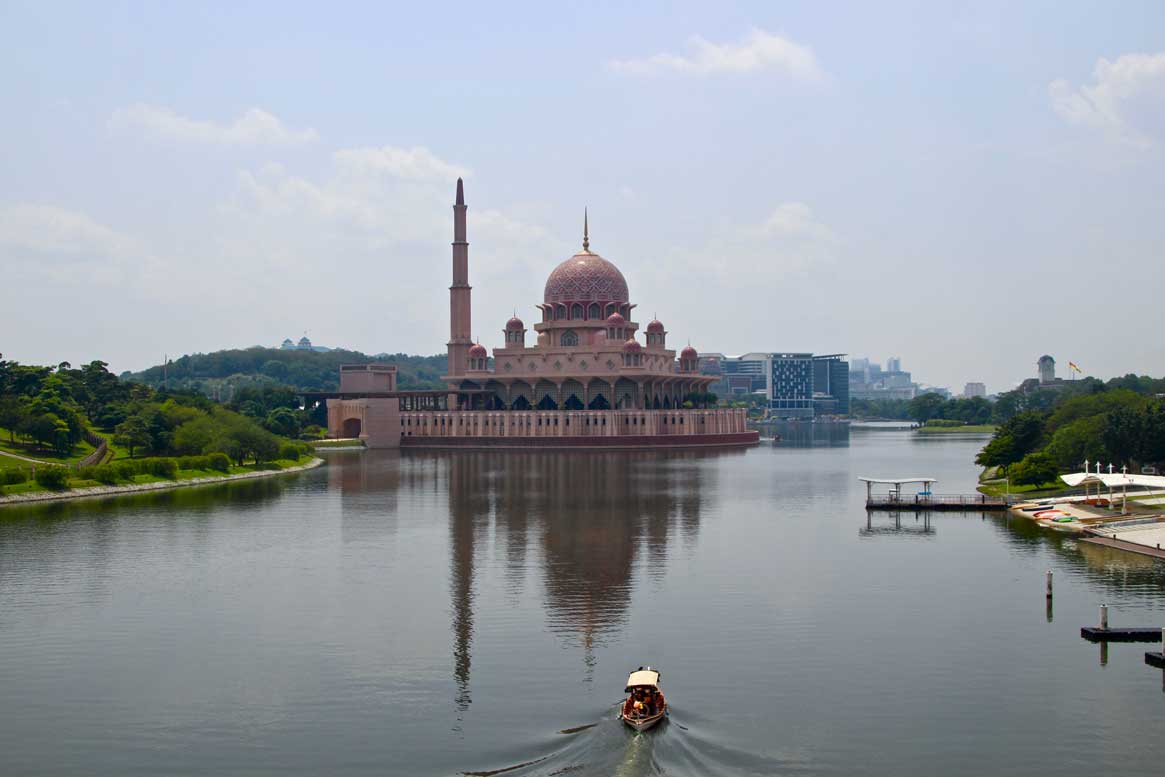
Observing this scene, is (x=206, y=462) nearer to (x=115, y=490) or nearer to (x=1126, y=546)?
(x=115, y=490)

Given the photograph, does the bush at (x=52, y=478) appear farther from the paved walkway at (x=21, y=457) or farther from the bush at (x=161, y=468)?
the bush at (x=161, y=468)

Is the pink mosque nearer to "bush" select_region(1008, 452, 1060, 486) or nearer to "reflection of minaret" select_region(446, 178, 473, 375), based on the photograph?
"reflection of minaret" select_region(446, 178, 473, 375)

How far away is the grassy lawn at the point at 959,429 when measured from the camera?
6386 inches

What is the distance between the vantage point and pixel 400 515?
176 ft

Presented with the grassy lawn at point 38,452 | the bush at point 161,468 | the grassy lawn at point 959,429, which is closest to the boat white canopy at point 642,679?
the bush at point 161,468

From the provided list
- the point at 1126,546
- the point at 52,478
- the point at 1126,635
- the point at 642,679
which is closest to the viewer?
the point at 642,679

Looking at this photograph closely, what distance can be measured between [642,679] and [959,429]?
15531 centimetres

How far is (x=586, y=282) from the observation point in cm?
11925

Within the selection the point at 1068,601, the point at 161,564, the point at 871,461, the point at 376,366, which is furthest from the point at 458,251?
the point at 1068,601

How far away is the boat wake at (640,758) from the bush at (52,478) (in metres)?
46.3

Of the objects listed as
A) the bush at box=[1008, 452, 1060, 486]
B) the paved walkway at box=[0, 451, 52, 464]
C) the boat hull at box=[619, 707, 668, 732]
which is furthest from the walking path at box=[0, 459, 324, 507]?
the bush at box=[1008, 452, 1060, 486]

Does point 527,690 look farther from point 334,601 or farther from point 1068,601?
point 1068,601

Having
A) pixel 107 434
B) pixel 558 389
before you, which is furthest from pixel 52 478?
pixel 558 389

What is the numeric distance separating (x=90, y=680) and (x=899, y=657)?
17206mm
